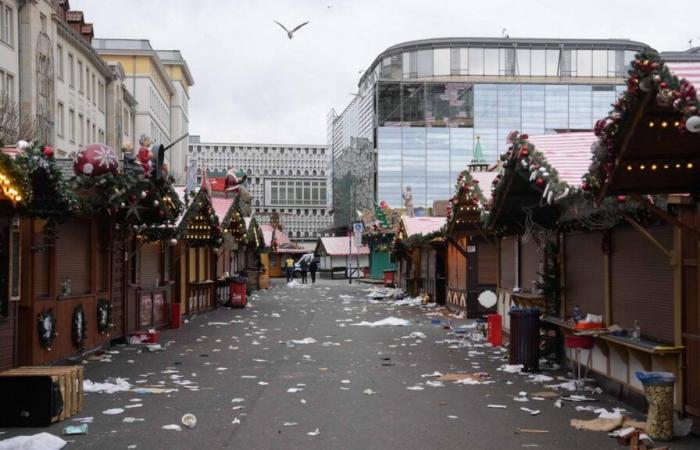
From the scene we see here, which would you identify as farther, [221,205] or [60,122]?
[60,122]

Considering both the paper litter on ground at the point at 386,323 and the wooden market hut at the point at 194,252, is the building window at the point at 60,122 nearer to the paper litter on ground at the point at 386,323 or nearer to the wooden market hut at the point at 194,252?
the wooden market hut at the point at 194,252

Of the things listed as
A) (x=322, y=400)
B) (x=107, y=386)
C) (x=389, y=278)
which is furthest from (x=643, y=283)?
(x=389, y=278)

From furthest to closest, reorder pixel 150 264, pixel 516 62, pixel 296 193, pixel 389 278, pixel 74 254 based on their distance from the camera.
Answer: pixel 296 193, pixel 516 62, pixel 389 278, pixel 150 264, pixel 74 254

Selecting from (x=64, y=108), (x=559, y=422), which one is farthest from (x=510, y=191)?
(x=64, y=108)

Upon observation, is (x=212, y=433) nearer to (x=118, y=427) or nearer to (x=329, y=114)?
(x=118, y=427)

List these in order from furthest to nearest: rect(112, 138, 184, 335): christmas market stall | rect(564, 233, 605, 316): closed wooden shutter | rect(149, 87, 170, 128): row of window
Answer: rect(149, 87, 170, 128): row of window < rect(112, 138, 184, 335): christmas market stall < rect(564, 233, 605, 316): closed wooden shutter

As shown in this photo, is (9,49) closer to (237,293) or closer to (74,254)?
(237,293)

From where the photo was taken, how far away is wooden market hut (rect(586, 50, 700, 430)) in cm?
622

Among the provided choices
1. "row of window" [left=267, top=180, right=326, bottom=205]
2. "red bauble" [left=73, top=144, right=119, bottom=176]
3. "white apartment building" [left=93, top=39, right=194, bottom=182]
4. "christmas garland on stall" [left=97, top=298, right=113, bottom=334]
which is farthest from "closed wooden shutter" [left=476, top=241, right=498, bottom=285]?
"row of window" [left=267, top=180, right=326, bottom=205]

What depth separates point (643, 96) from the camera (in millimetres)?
6465

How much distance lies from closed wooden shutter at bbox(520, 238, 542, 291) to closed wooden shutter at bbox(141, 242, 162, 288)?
9.20 meters

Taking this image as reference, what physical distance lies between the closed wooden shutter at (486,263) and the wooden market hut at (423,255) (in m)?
2.10

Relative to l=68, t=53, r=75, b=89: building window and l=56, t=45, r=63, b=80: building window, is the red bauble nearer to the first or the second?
l=56, t=45, r=63, b=80: building window

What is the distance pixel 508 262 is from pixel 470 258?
7756 millimetres
